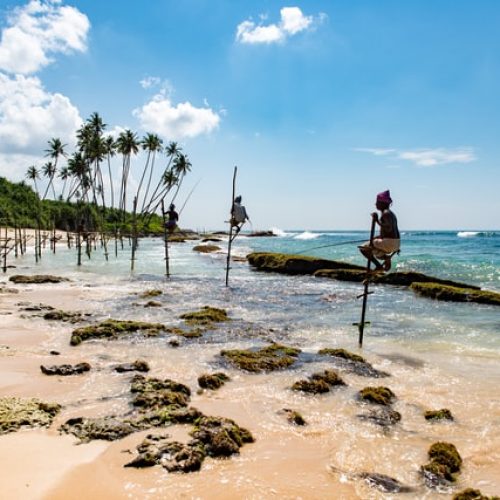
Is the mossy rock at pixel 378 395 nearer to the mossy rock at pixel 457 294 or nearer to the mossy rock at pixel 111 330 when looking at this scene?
the mossy rock at pixel 111 330

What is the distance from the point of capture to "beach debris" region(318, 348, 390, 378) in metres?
8.66

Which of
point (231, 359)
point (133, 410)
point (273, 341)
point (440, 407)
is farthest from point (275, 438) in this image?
point (273, 341)

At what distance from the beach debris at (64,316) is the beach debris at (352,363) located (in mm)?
7354

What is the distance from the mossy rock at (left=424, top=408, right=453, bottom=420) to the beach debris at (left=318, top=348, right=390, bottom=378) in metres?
2.03

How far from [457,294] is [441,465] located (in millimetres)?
15179

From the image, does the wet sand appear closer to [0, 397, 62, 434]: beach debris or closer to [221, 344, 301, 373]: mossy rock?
[0, 397, 62, 434]: beach debris

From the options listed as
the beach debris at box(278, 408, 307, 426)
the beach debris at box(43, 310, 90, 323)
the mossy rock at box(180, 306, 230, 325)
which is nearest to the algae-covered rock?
the beach debris at box(278, 408, 307, 426)

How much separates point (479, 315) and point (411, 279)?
27.0 ft

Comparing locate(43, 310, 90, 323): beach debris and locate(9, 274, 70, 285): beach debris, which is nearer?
locate(43, 310, 90, 323): beach debris

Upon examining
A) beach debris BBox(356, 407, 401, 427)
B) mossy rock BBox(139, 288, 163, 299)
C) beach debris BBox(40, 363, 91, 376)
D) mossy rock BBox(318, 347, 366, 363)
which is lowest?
mossy rock BBox(139, 288, 163, 299)

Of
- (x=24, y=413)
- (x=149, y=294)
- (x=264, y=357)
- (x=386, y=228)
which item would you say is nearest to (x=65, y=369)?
(x=24, y=413)

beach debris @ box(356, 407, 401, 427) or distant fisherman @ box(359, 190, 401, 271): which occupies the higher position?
distant fisherman @ box(359, 190, 401, 271)

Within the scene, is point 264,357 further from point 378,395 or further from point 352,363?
point 378,395

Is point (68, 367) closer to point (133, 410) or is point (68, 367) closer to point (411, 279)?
point (133, 410)
